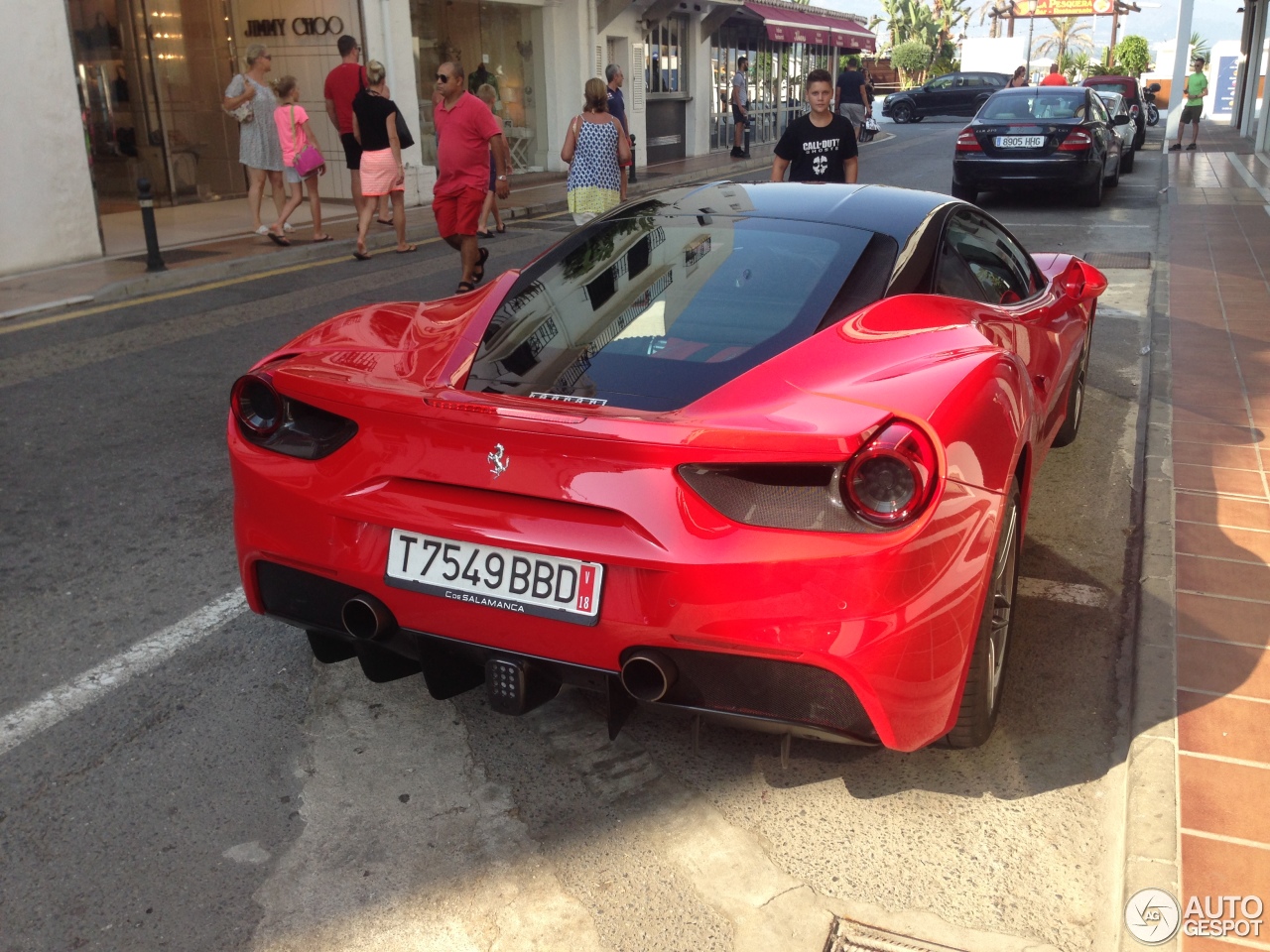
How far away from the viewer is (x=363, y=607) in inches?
108

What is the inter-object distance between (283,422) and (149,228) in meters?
8.62

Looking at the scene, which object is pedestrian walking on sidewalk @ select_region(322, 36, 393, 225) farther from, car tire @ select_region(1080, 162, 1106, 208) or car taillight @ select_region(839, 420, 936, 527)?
car taillight @ select_region(839, 420, 936, 527)

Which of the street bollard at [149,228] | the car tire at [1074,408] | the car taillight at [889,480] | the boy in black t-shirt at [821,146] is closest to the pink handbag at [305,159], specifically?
the street bollard at [149,228]

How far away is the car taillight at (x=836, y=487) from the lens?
2.35 m

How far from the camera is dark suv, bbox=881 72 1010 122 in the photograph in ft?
137

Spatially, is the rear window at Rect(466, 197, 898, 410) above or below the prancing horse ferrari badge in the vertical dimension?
above

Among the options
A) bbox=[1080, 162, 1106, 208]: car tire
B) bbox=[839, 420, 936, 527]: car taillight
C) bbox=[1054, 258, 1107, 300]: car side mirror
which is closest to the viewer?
bbox=[839, 420, 936, 527]: car taillight

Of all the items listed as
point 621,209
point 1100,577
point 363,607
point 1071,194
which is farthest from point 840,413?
point 1071,194

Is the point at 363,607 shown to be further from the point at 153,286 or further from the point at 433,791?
the point at 153,286

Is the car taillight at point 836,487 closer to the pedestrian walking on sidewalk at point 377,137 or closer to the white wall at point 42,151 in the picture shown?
the pedestrian walking on sidewalk at point 377,137

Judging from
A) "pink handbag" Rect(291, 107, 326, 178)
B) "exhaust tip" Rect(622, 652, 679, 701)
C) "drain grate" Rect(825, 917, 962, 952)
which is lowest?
"drain grate" Rect(825, 917, 962, 952)

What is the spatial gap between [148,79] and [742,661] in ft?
55.3

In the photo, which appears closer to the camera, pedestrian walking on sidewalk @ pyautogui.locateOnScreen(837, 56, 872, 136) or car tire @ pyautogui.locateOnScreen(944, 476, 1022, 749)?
car tire @ pyautogui.locateOnScreen(944, 476, 1022, 749)

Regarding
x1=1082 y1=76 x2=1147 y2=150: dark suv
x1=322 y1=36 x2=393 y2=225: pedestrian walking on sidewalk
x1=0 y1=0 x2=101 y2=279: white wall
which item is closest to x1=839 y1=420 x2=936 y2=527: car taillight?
x1=0 y1=0 x2=101 y2=279: white wall
